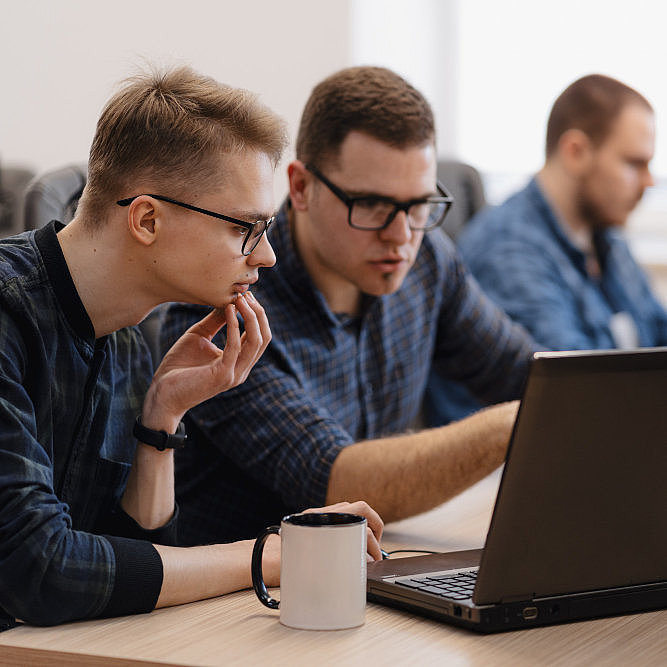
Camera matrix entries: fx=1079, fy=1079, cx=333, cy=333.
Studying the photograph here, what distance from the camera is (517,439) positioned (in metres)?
0.85

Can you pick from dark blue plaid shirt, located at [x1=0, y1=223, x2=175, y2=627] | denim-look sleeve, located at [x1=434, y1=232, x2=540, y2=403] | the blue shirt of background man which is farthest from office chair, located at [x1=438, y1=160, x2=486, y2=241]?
dark blue plaid shirt, located at [x1=0, y1=223, x2=175, y2=627]

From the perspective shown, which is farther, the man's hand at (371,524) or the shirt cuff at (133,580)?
the man's hand at (371,524)

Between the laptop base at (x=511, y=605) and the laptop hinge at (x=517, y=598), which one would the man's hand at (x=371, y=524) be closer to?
the laptop base at (x=511, y=605)

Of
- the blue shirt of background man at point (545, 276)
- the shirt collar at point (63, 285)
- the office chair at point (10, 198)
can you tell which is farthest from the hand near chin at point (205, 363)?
the office chair at point (10, 198)

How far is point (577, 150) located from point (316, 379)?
1284 millimetres

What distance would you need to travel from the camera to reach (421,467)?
1.42 meters

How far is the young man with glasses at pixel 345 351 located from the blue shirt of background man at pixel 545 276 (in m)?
0.53

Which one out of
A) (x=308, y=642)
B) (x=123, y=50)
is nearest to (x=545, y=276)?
(x=123, y=50)

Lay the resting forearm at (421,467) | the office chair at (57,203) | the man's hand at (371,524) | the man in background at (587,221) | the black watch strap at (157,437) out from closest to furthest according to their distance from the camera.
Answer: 1. the man's hand at (371,524)
2. the black watch strap at (157,437)
3. the resting forearm at (421,467)
4. the office chair at (57,203)
5. the man in background at (587,221)

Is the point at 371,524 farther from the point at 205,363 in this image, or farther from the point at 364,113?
the point at 364,113

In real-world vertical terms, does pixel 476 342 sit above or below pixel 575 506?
below

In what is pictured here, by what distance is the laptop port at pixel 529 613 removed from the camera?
3.06ft

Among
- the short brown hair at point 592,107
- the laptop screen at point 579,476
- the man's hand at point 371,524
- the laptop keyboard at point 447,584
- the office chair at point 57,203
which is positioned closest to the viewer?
the laptop screen at point 579,476

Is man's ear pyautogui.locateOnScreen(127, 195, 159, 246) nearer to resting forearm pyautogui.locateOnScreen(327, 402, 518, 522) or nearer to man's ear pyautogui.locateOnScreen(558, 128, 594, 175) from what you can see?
resting forearm pyautogui.locateOnScreen(327, 402, 518, 522)
